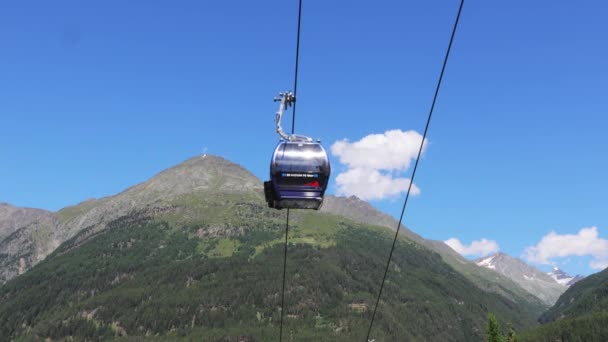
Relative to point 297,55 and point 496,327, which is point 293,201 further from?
point 496,327

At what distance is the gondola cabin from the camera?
22547 millimetres

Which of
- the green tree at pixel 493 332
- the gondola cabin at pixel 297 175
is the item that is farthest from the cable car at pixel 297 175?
the green tree at pixel 493 332

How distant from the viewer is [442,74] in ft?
54.1

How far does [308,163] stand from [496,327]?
348ft

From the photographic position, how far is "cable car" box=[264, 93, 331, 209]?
888 inches

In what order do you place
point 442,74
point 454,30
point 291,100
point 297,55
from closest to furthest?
point 454,30 → point 442,74 → point 297,55 → point 291,100

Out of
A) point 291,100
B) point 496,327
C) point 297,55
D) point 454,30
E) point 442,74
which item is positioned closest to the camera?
point 454,30

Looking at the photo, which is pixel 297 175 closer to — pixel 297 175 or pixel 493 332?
pixel 297 175

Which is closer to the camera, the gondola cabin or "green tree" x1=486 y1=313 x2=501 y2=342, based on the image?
the gondola cabin

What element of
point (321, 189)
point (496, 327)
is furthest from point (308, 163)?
point (496, 327)

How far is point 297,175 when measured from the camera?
A: 74.1 ft

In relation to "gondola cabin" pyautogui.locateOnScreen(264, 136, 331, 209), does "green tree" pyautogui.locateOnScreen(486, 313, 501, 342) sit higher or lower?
lower

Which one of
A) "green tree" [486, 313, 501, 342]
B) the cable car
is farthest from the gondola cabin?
"green tree" [486, 313, 501, 342]

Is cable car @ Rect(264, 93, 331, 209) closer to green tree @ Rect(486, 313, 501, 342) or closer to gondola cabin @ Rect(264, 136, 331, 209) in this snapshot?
gondola cabin @ Rect(264, 136, 331, 209)
